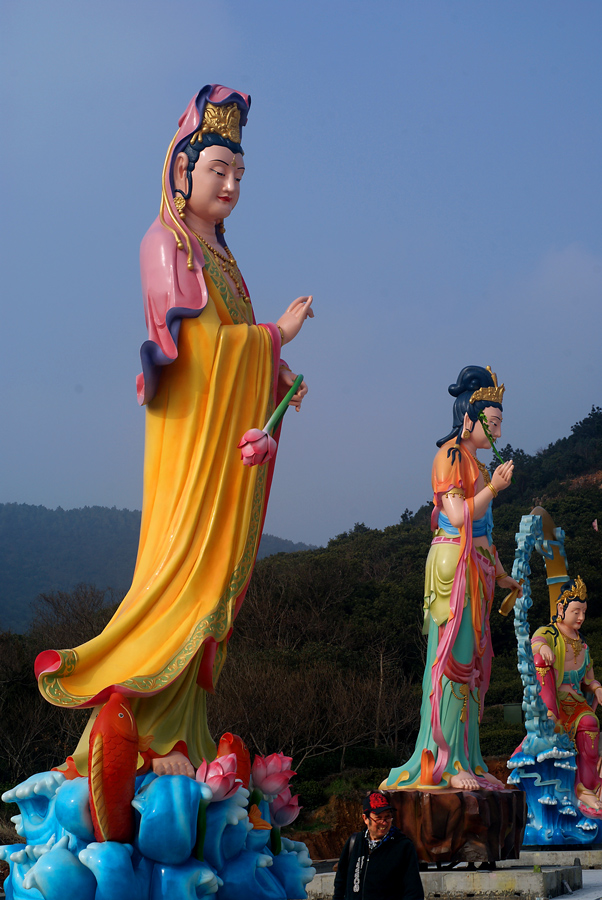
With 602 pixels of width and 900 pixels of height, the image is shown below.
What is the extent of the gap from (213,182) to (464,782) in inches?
178

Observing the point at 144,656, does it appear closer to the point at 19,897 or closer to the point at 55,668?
the point at 55,668

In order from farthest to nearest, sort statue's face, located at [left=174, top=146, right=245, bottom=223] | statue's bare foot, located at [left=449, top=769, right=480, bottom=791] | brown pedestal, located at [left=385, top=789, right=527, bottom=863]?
statue's bare foot, located at [left=449, top=769, right=480, bottom=791]
brown pedestal, located at [left=385, top=789, right=527, bottom=863]
statue's face, located at [left=174, top=146, right=245, bottom=223]

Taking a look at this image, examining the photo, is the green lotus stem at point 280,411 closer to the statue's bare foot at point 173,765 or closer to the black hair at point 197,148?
the black hair at point 197,148

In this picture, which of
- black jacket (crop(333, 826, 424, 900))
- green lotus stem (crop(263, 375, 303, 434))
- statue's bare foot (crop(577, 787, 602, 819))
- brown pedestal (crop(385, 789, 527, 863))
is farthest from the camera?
statue's bare foot (crop(577, 787, 602, 819))

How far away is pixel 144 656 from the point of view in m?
4.28

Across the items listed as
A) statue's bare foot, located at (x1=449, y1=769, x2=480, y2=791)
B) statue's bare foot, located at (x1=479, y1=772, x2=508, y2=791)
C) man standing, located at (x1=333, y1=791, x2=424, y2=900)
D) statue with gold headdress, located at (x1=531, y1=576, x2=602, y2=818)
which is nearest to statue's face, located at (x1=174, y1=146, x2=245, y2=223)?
man standing, located at (x1=333, y1=791, x2=424, y2=900)

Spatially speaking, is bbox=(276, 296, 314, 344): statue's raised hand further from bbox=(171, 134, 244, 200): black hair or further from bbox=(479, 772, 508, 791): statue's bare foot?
bbox=(479, 772, 508, 791): statue's bare foot

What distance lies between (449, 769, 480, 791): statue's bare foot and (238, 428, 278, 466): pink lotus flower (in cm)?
343

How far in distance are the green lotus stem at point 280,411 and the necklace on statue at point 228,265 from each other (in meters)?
0.63

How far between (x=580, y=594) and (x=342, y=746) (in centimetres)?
775

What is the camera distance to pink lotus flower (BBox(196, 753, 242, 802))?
156 inches

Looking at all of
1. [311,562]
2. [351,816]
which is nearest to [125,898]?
[351,816]

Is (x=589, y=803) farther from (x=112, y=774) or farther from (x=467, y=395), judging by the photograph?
(x=112, y=774)

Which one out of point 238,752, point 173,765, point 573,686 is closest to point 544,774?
point 573,686
